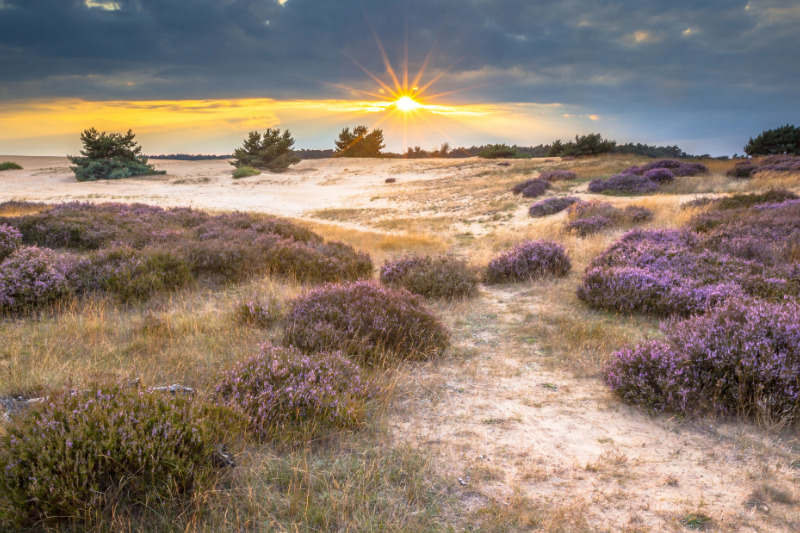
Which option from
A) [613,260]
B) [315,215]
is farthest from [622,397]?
[315,215]

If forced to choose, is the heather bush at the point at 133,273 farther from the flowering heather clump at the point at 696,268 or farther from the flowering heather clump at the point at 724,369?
the flowering heather clump at the point at 696,268

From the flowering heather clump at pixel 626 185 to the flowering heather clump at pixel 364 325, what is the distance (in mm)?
16968

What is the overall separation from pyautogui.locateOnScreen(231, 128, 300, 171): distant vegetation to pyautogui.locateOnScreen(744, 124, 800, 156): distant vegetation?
4222 cm

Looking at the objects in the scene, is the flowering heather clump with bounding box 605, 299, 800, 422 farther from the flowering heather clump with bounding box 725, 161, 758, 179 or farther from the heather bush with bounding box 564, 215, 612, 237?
the flowering heather clump with bounding box 725, 161, 758, 179

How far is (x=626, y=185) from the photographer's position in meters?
19.3

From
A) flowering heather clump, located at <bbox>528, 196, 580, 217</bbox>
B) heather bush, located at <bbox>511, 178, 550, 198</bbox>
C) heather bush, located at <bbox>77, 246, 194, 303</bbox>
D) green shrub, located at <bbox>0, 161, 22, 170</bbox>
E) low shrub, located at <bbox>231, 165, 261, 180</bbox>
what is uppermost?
green shrub, located at <bbox>0, 161, 22, 170</bbox>

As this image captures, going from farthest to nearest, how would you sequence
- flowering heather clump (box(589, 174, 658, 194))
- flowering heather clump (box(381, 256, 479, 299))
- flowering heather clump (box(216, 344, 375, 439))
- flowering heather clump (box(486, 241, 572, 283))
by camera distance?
flowering heather clump (box(589, 174, 658, 194))
flowering heather clump (box(486, 241, 572, 283))
flowering heather clump (box(381, 256, 479, 299))
flowering heather clump (box(216, 344, 375, 439))

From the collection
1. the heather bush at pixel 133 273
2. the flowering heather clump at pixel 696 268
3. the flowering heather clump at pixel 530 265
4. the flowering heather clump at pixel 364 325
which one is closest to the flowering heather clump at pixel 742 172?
the flowering heather clump at pixel 696 268

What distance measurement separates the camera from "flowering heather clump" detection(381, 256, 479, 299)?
24.3 ft

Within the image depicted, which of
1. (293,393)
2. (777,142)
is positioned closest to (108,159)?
(293,393)

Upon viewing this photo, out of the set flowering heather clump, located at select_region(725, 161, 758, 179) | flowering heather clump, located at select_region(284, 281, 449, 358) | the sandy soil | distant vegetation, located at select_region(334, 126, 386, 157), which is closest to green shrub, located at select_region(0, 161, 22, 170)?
distant vegetation, located at select_region(334, 126, 386, 157)

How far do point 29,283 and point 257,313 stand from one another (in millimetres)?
3388

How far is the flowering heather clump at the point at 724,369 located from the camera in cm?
348

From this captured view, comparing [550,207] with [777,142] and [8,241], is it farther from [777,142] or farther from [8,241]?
[777,142]
